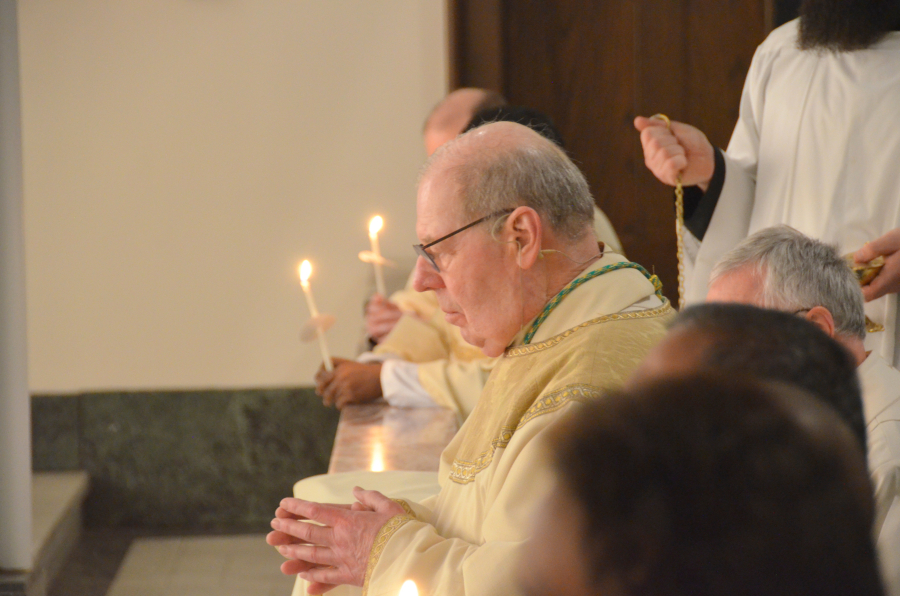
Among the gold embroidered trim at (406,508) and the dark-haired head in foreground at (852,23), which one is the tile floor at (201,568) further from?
the dark-haired head in foreground at (852,23)

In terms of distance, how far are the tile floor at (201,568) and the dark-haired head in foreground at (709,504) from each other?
381 centimetres

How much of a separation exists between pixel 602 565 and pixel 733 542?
8 centimetres

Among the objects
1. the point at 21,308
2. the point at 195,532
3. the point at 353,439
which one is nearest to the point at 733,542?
the point at 353,439

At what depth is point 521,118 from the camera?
11.3ft

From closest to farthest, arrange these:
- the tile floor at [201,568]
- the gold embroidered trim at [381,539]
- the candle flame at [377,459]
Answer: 1. the gold embroidered trim at [381,539]
2. the candle flame at [377,459]
3. the tile floor at [201,568]

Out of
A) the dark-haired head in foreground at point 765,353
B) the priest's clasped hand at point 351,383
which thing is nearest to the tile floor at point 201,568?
the priest's clasped hand at point 351,383

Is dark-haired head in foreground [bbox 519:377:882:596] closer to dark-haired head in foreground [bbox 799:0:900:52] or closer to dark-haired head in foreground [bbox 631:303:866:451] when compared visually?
dark-haired head in foreground [bbox 631:303:866:451]

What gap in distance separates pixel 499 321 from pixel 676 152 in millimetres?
989

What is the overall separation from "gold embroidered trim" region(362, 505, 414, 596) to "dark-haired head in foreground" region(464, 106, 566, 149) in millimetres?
1804

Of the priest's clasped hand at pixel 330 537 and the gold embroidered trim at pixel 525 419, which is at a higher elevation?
the gold embroidered trim at pixel 525 419

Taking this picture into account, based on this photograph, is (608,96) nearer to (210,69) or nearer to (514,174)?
(210,69)

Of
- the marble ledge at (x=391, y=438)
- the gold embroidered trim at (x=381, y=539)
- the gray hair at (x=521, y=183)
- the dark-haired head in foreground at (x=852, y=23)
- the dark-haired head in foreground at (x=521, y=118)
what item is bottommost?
the marble ledge at (x=391, y=438)

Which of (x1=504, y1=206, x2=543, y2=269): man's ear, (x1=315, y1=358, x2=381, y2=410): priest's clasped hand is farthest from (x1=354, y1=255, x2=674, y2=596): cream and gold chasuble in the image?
(x1=315, y1=358, x2=381, y2=410): priest's clasped hand

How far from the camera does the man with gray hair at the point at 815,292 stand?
70.4 inches
